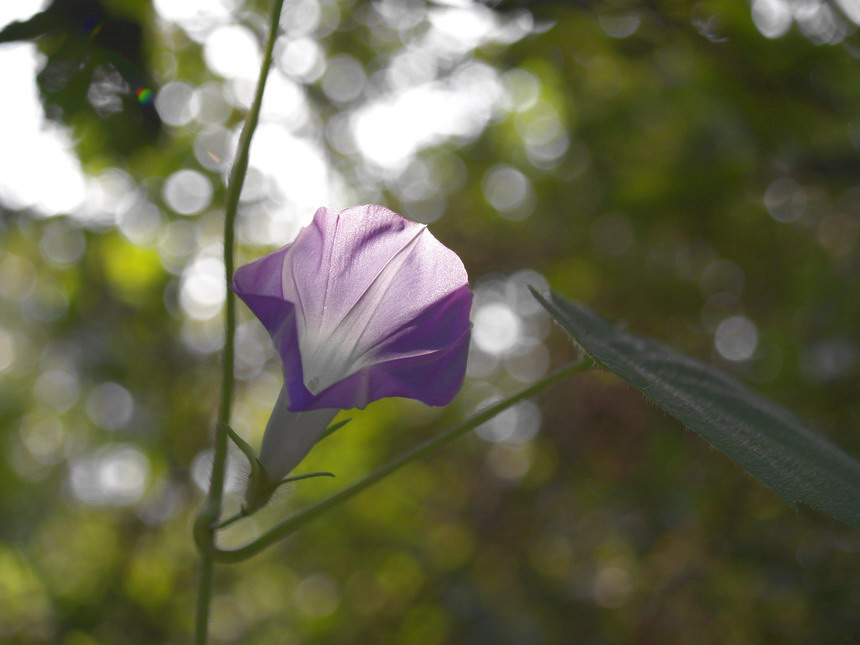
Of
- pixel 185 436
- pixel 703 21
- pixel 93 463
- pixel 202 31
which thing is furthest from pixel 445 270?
pixel 93 463

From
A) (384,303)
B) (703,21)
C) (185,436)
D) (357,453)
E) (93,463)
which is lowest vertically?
(93,463)

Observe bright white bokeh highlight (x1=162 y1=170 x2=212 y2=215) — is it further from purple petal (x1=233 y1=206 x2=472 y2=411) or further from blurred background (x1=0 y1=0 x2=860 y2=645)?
purple petal (x1=233 y1=206 x2=472 y2=411)

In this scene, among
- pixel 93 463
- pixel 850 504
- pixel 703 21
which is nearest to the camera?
pixel 850 504

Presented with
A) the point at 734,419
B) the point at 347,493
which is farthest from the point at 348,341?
the point at 734,419

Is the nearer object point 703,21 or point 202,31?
point 703,21

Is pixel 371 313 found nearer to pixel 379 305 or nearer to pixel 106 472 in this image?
pixel 379 305

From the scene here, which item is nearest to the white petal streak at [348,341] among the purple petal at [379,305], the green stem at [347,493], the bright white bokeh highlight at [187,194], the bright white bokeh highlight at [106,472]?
the purple petal at [379,305]

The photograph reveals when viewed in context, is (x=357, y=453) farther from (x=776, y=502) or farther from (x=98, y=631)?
(x=776, y=502)
